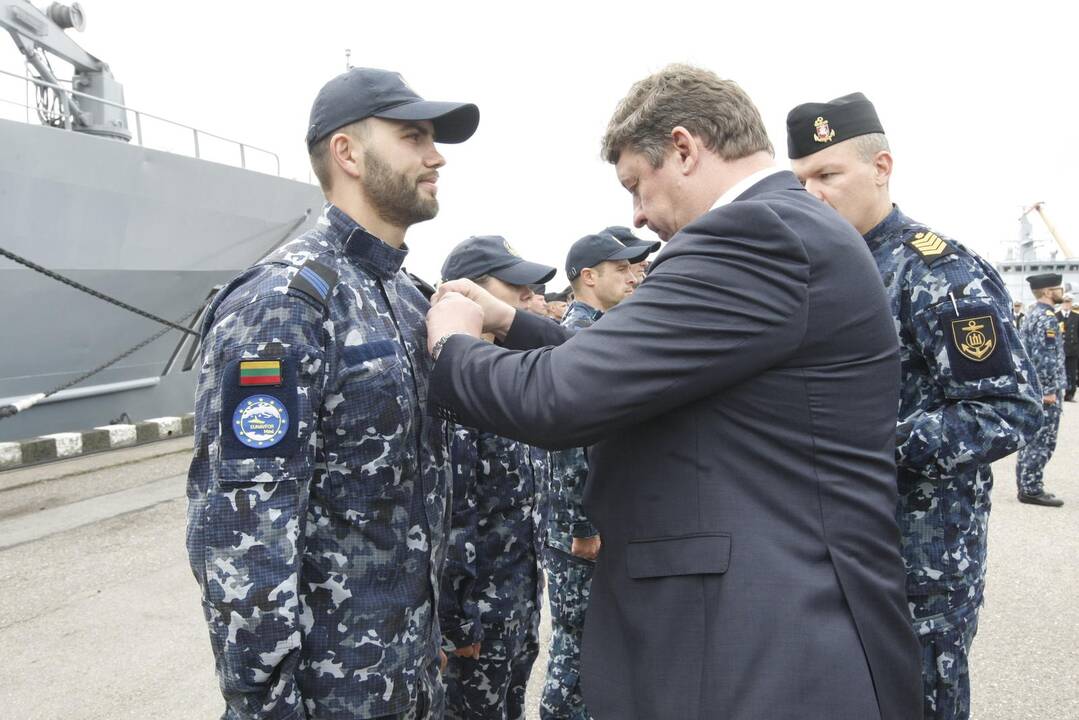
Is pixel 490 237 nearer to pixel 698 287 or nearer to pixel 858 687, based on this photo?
pixel 698 287

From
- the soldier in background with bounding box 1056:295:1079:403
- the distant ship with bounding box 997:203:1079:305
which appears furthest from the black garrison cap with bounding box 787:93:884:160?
the distant ship with bounding box 997:203:1079:305

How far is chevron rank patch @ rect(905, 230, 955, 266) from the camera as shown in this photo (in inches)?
82.4

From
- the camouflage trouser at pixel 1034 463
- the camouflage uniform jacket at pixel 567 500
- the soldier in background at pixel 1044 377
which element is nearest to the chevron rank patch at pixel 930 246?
the camouflage uniform jacket at pixel 567 500

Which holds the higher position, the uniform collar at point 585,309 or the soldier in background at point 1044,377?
the uniform collar at point 585,309

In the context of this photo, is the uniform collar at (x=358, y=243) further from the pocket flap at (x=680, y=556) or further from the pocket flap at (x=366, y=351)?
the pocket flap at (x=680, y=556)

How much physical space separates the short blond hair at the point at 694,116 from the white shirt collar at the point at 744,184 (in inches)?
1.9

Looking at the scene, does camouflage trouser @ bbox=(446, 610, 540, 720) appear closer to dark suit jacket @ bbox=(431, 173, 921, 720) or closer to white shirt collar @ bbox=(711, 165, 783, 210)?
dark suit jacket @ bbox=(431, 173, 921, 720)

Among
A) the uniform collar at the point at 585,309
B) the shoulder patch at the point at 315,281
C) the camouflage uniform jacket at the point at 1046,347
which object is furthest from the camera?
the camouflage uniform jacket at the point at 1046,347

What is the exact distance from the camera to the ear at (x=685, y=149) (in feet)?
4.75

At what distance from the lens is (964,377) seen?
6.50 feet

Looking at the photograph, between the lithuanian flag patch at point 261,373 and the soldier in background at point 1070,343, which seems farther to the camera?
the soldier in background at point 1070,343

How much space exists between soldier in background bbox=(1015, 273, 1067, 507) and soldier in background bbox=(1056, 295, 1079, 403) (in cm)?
405

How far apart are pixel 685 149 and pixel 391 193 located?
672mm

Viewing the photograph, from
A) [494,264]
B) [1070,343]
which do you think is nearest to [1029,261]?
[1070,343]
